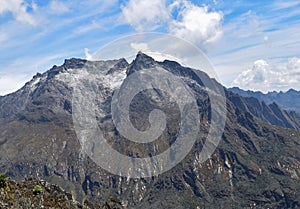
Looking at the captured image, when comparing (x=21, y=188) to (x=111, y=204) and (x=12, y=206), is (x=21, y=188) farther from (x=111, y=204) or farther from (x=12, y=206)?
(x=111, y=204)

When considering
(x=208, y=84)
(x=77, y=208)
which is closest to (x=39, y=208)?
(x=77, y=208)

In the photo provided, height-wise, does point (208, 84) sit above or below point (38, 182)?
above

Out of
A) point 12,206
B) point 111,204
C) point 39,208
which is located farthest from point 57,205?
point 111,204

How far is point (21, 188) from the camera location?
7181 cm

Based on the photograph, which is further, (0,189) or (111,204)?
(111,204)

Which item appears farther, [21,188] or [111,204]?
[111,204]

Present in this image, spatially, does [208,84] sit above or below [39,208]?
above

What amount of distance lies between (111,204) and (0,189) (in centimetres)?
4167

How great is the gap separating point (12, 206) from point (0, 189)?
6.30 metres

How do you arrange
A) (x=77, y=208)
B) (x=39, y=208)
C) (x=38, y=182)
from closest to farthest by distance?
1. (x=39, y=208)
2. (x=77, y=208)
3. (x=38, y=182)

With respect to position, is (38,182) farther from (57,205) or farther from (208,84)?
(208,84)

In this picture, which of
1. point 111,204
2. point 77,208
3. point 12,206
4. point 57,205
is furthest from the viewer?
point 111,204

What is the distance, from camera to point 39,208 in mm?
64562

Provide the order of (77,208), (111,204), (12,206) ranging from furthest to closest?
(111,204), (77,208), (12,206)
